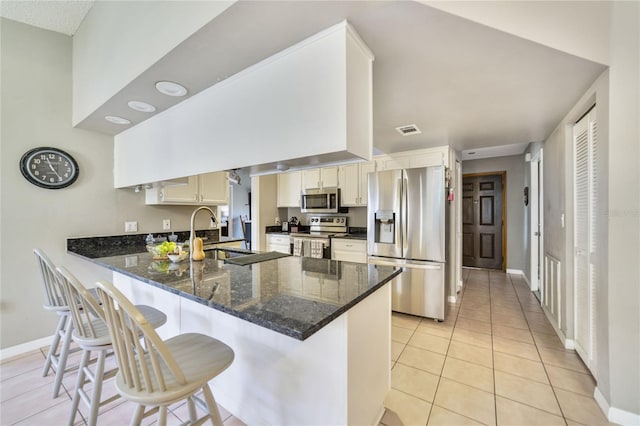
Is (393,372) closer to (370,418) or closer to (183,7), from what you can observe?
(370,418)

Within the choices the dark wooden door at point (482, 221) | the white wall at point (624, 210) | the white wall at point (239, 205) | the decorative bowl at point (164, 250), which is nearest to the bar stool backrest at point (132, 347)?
the decorative bowl at point (164, 250)

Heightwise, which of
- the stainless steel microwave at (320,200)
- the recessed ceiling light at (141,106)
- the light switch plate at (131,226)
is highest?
the recessed ceiling light at (141,106)

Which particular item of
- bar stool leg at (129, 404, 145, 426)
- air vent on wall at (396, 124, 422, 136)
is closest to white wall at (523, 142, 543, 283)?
air vent on wall at (396, 124, 422, 136)

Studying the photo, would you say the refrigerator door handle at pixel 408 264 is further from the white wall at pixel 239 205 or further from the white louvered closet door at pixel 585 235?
the white wall at pixel 239 205

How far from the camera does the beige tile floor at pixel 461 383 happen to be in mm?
1620

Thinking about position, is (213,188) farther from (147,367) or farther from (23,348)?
(147,367)

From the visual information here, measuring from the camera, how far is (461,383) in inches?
76.2

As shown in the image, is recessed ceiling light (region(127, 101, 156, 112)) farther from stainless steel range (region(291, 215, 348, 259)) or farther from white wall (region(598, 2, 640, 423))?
white wall (region(598, 2, 640, 423))

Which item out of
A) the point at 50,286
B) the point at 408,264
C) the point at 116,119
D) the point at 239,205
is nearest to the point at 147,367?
the point at 50,286

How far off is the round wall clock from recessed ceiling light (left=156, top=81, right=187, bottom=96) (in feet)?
5.20

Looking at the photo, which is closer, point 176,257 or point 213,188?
point 176,257

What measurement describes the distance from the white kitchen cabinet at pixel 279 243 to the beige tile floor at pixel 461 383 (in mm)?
2290

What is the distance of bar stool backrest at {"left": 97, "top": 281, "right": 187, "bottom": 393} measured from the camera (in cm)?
92

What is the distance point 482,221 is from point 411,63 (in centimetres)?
505
